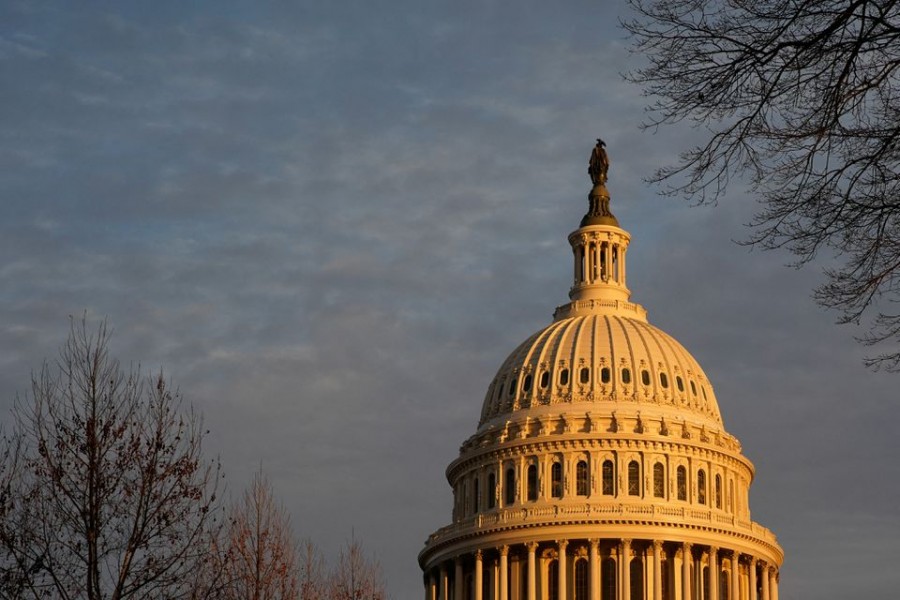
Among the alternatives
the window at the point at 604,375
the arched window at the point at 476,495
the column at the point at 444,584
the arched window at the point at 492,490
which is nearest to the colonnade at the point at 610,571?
the column at the point at 444,584

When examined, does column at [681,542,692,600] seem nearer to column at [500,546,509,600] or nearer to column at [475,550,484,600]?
column at [500,546,509,600]

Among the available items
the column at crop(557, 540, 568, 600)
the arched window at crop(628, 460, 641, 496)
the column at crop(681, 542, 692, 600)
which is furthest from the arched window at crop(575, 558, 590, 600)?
the column at crop(681, 542, 692, 600)

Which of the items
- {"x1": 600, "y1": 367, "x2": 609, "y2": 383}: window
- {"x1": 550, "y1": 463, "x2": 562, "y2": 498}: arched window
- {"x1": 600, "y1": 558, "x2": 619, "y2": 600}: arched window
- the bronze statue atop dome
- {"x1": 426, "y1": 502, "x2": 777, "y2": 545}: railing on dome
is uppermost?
the bronze statue atop dome

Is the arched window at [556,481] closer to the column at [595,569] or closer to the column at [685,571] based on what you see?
the column at [595,569]

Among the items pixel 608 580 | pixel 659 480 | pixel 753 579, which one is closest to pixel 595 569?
pixel 608 580

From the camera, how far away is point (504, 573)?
434 feet

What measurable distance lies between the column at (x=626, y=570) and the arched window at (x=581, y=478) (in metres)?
5.56

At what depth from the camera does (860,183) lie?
29453mm

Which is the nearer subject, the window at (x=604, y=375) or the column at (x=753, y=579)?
the column at (x=753, y=579)

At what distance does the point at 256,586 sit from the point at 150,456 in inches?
777

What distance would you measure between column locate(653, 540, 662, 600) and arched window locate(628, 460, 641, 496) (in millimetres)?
4693

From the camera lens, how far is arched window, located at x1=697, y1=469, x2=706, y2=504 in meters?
135

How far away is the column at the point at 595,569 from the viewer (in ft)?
423

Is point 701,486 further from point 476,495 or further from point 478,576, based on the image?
point 478,576
